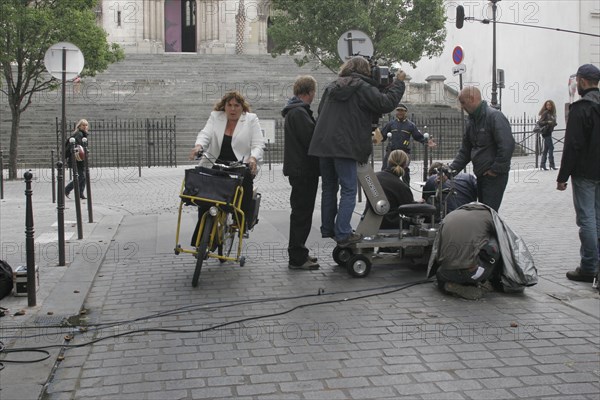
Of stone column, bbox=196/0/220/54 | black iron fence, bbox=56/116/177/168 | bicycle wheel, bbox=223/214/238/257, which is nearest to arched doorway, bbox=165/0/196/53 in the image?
stone column, bbox=196/0/220/54

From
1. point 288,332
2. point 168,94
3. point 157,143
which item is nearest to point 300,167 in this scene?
point 288,332

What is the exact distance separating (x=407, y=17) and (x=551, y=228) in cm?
1798

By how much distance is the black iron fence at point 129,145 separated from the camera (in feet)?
82.4

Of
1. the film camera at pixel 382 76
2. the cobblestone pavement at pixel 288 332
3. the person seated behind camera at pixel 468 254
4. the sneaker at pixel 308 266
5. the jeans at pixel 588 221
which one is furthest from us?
the sneaker at pixel 308 266

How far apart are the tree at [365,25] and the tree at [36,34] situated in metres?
7.70

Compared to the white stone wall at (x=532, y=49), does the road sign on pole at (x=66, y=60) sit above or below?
below

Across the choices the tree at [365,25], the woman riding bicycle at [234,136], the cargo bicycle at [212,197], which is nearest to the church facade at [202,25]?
the tree at [365,25]

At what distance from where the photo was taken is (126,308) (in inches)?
245

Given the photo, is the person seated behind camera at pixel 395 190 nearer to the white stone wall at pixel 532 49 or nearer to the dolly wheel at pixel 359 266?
the dolly wheel at pixel 359 266

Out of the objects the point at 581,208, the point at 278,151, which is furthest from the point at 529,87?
the point at 581,208

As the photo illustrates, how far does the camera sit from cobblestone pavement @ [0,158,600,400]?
4.41 m

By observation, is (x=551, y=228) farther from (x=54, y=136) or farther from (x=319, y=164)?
(x=54, y=136)

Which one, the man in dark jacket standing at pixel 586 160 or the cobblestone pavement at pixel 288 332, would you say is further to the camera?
the man in dark jacket standing at pixel 586 160

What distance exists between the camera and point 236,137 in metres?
7.57
